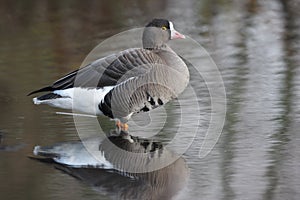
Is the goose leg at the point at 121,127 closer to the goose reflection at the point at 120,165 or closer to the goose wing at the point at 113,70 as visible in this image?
the goose reflection at the point at 120,165

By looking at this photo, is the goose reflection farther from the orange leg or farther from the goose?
the goose

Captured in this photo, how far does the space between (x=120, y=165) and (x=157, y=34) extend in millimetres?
1773

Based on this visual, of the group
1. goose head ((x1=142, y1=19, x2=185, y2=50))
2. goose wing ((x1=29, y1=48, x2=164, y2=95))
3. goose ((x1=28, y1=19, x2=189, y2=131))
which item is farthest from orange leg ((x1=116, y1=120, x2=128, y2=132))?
goose head ((x1=142, y1=19, x2=185, y2=50))

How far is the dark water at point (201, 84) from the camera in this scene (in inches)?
222

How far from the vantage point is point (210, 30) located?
11859mm

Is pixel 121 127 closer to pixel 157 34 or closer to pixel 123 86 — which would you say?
pixel 123 86

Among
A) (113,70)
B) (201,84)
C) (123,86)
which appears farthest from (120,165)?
(201,84)

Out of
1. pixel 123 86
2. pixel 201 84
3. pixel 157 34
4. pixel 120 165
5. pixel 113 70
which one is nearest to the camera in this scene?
pixel 120 165

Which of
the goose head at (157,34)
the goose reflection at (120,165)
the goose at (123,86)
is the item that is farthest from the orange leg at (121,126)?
the goose head at (157,34)

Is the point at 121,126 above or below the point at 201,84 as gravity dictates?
below

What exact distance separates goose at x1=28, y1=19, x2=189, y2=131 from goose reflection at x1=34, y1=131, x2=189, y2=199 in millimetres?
299

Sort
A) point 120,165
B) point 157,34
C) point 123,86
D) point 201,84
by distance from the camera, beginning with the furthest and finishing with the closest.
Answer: point 201,84 → point 157,34 → point 123,86 → point 120,165

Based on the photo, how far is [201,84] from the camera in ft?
28.3

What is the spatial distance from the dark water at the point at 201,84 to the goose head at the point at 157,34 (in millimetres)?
648
